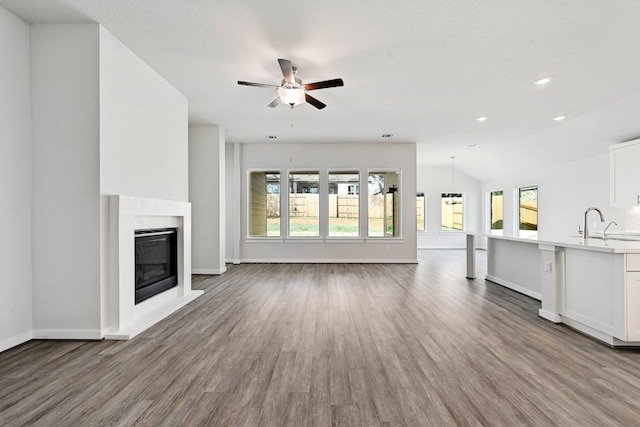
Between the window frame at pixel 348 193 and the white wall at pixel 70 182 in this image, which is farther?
the window frame at pixel 348 193

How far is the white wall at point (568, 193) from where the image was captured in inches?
275

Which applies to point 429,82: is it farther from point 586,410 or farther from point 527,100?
point 586,410

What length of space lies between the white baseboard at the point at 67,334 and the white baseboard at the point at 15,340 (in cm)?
5

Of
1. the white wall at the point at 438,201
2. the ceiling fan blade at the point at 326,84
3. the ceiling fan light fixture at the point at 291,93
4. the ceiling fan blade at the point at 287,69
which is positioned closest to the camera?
the ceiling fan blade at the point at 287,69

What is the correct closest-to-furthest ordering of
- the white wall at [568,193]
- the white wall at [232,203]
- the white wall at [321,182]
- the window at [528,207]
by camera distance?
the white wall at [568,193]
the white wall at [232,203]
the white wall at [321,182]
the window at [528,207]

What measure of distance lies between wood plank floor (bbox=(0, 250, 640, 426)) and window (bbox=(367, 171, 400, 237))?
13.7 feet

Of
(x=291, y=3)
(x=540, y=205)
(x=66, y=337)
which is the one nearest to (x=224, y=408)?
(x=66, y=337)

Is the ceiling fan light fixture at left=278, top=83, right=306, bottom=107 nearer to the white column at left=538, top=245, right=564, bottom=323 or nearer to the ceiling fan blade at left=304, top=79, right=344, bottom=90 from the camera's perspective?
the ceiling fan blade at left=304, top=79, right=344, bottom=90

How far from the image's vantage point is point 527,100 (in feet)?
16.7

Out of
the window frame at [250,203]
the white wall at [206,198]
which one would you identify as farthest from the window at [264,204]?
the white wall at [206,198]

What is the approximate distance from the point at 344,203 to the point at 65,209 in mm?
6092

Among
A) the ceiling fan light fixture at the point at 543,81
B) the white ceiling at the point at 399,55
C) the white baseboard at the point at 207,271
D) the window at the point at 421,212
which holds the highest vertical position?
the white ceiling at the point at 399,55

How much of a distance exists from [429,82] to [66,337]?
16.5 ft

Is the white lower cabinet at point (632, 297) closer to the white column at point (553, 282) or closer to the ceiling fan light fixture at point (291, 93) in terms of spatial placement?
the white column at point (553, 282)
